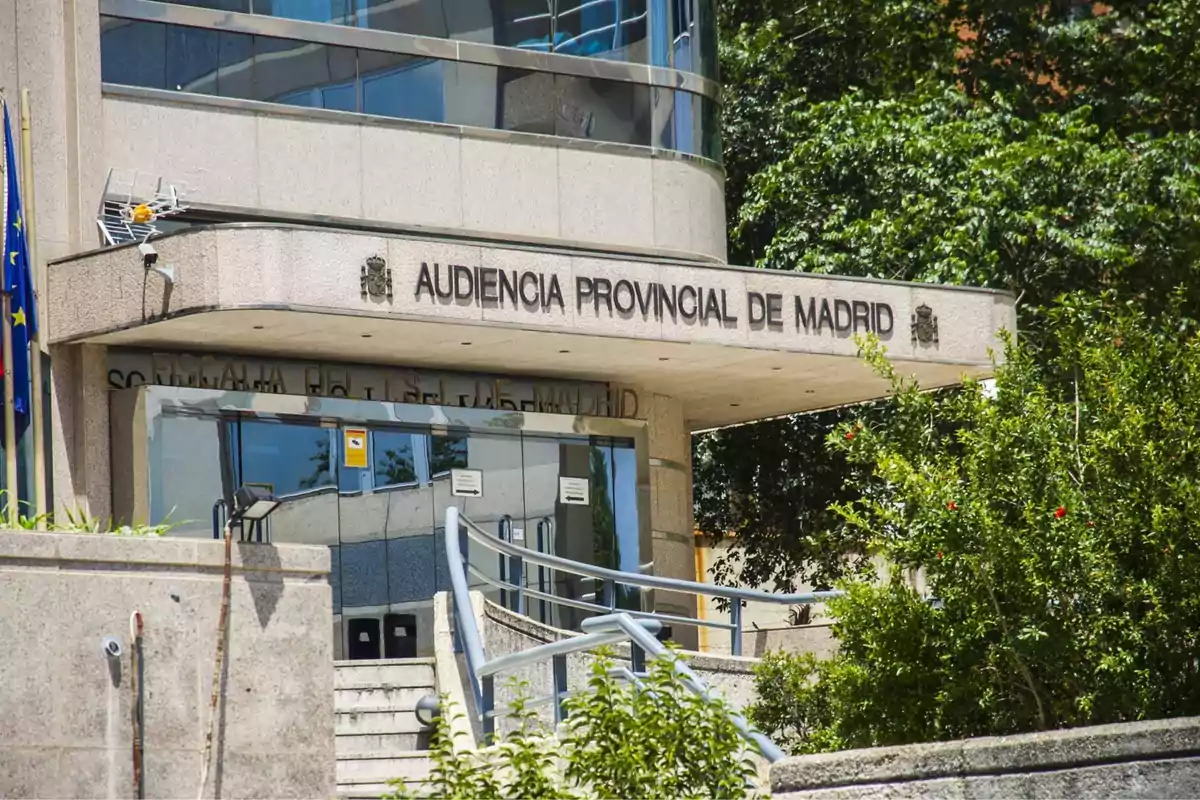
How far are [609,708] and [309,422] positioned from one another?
33.7 ft

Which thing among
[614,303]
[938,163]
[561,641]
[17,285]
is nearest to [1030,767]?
[561,641]

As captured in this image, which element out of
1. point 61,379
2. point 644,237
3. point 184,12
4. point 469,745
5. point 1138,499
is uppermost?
point 184,12

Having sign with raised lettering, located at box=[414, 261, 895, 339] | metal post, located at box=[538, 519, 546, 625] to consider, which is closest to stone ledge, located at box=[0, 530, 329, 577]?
sign with raised lettering, located at box=[414, 261, 895, 339]

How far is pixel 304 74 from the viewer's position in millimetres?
18734

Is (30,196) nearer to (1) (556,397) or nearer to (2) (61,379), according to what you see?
(2) (61,379)

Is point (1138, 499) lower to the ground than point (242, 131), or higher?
lower

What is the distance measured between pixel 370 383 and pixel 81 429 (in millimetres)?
2660

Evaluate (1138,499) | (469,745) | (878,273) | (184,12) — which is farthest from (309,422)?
(1138,499)

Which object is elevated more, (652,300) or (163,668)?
(652,300)

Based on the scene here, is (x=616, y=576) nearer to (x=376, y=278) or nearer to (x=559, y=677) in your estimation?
(x=376, y=278)

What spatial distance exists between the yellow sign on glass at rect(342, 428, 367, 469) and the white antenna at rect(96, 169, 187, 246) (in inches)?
92.6

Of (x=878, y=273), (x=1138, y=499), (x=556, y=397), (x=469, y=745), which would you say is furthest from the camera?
(x=878, y=273)

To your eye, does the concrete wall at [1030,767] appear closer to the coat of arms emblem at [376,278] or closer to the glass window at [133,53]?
the coat of arms emblem at [376,278]

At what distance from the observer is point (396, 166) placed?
19094 millimetres
